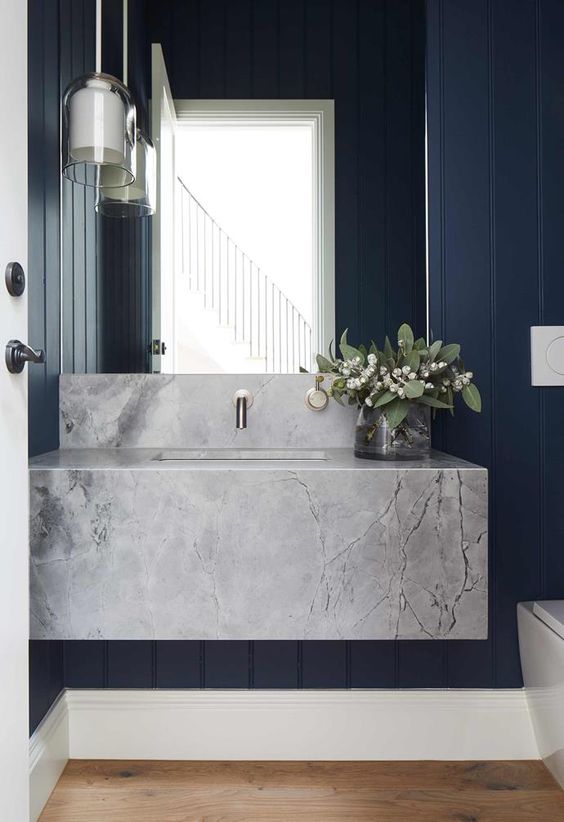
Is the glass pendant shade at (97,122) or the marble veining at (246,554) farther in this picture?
the glass pendant shade at (97,122)

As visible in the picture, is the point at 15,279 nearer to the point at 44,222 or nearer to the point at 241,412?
the point at 44,222

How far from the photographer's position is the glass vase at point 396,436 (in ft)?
4.46

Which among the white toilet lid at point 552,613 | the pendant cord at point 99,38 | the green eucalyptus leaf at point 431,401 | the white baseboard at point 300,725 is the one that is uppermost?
the pendant cord at point 99,38

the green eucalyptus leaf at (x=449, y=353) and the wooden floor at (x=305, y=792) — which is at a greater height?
the green eucalyptus leaf at (x=449, y=353)

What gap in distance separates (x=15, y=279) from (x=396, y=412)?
81 cm

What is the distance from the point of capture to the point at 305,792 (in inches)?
57.4

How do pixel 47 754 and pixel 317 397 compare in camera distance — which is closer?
pixel 47 754

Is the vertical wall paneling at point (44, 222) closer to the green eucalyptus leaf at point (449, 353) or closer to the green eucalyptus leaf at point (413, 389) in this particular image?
the green eucalyptus leaf at point (413, 389)

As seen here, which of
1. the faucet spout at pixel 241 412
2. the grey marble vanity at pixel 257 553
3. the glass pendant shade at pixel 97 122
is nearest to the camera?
the grey marble vanity at pixel 257 553

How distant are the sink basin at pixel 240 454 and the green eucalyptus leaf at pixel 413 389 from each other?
28cm

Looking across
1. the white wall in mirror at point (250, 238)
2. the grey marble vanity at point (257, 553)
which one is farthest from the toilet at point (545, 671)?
the white wall in mirror at point (250, 238)

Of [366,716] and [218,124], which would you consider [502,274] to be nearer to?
[218,124]

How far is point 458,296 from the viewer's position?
1646 mm

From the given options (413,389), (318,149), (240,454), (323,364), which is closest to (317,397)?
(323,364)
